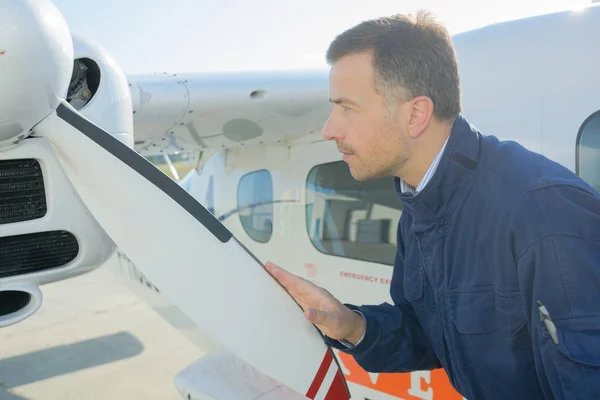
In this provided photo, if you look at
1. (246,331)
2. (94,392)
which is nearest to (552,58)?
(246,331)

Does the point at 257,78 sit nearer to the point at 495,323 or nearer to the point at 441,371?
the point at 441,371

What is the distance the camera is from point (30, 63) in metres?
1.87

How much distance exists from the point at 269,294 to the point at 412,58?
96cm

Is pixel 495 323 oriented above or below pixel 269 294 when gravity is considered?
above

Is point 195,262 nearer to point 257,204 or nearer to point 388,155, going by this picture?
point 388,155

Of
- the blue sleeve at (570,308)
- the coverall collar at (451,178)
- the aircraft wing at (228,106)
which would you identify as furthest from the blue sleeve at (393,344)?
the aircraft wing at (228,106)

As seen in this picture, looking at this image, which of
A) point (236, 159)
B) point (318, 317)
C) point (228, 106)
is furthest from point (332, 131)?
point (236, 159)

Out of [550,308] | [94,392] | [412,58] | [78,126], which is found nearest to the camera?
[550,308]

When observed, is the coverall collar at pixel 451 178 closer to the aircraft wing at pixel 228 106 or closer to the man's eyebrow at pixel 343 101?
the man's eyebrow at pixel 343 101

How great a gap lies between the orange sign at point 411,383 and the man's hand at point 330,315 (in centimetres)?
146

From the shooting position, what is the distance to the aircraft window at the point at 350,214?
347 centimetres

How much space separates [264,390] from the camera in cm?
262

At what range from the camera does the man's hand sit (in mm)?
1717

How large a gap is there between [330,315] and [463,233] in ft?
1.83
